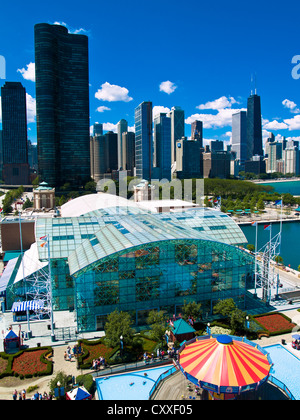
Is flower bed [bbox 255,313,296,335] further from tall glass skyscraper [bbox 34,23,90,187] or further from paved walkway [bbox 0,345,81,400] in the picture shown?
tall glass skyscraper [bbox 34,23,90,187]

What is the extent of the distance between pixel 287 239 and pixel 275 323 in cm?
4441

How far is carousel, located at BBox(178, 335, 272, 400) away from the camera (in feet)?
45.6

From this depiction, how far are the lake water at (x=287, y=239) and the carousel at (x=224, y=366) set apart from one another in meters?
36.8

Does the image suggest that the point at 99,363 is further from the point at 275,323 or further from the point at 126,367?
the point at 275,323

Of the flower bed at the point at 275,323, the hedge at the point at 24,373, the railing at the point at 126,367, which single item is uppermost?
the flower bed at the point at 275,323

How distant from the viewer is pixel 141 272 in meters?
25.9

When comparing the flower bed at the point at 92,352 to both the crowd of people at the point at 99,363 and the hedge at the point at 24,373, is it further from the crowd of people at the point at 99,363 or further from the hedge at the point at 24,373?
the hedge at the point at 24,373

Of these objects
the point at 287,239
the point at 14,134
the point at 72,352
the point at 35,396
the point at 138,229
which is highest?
the point at 14,134

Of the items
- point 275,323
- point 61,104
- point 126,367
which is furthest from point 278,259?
point 61,104

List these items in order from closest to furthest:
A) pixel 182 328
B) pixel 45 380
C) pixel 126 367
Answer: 1. pixel 45 380
2. pixel 126 367
3. pixel 182 328

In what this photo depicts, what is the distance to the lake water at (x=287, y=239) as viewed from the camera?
172 feet

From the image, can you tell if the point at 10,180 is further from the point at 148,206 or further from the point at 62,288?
the point at 62,288

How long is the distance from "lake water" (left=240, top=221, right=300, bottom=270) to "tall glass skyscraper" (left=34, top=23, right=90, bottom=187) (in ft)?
274

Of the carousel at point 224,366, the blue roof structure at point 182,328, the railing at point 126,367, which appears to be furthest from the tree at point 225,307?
the carousel at point 224,366
